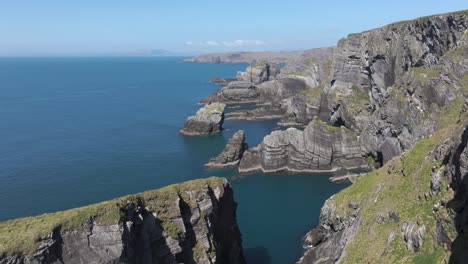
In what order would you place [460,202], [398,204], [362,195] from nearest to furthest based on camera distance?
[460,202]
[398,204]
[362,195]

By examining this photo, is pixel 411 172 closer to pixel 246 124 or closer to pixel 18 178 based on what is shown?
pixel 18 178

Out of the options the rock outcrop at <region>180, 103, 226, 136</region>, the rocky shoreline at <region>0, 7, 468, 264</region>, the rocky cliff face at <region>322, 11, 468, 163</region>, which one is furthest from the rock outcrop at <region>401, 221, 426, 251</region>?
the rock outcrop at <region>180, 103, 226, 136</region>

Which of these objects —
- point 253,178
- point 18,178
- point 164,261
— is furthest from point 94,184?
point 164,261

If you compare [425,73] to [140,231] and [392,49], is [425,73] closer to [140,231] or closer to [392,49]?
[392,49]

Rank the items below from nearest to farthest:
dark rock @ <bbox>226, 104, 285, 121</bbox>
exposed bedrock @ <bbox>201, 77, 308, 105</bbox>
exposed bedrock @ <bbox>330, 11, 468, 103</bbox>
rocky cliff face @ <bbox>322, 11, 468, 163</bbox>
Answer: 1. rocky cliff face @ <bbox>322, 11, 468, 163</bbox>
2. exposed bedrock @ <bbox>330, 11, 468, 103</bbox>
3. dark rock @ <bbox>226, 104, 285, 121</bbox>
4. exposed bedrock @ <bbox>201, 77, 308, 105</bbox>

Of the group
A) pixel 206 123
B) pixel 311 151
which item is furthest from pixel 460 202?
pixel 206 123

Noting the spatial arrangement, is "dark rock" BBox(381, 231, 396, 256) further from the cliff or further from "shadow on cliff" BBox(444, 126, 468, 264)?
"shadow on cliff" BBox(444, 126, 468, 264)

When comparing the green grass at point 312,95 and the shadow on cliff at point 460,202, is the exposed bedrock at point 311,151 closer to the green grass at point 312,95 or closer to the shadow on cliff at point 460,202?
the green grass at point 312,95
